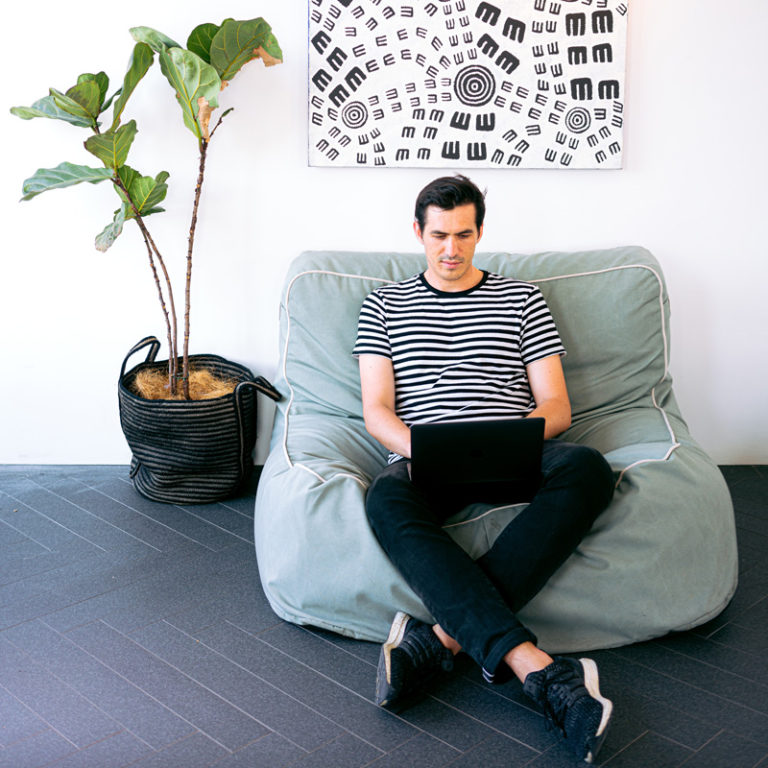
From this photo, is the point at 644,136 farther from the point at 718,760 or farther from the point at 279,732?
the point at 279,732

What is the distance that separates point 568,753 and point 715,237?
2.01 meters

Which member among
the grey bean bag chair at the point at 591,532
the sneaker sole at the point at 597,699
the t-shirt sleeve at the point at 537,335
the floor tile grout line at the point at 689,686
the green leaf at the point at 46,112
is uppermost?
the green leaf at the point at 46,112

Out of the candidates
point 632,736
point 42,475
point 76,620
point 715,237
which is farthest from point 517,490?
point 42,475

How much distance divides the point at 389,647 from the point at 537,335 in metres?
0.96

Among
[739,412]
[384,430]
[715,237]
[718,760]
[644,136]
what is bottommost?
[718,760]

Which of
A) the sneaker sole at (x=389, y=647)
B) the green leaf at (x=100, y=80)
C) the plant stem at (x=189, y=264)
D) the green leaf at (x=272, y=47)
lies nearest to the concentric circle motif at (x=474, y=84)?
the green leaf at (x=272, y=47)

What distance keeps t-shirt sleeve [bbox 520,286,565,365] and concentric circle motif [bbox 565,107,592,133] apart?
819 mm

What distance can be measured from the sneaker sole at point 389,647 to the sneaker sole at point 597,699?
1.27 ft

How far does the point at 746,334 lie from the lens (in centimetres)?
310

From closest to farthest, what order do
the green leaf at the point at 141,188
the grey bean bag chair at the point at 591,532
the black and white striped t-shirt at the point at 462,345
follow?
the grey bean bag chair at the point at 591,532
the black and white striped t-shirt at the point at 462,345
the green leaf at the point at 141,188

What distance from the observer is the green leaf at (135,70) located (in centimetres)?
252

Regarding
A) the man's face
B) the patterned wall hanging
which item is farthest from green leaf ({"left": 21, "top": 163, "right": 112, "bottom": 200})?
the man's face

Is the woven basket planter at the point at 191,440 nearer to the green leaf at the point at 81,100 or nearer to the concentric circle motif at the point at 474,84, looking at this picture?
the green leaf at the point at 81,100

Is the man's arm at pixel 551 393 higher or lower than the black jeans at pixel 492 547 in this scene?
higher
